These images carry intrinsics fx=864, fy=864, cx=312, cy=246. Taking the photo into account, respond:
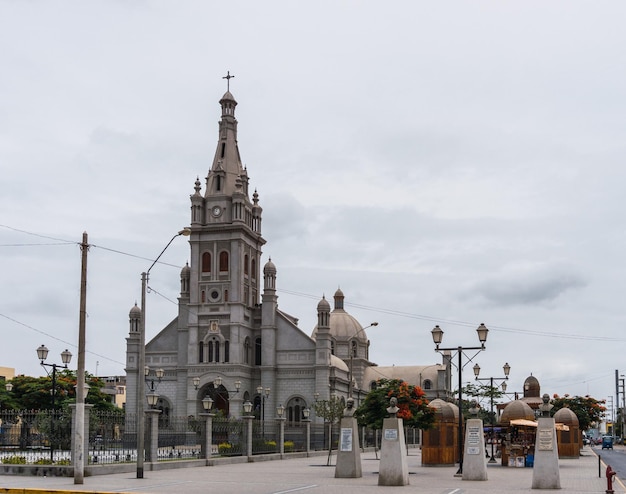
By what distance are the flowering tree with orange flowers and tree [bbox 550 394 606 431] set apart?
3461 cm

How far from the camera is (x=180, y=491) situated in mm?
26000

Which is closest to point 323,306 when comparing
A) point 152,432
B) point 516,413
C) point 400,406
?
point 516,413

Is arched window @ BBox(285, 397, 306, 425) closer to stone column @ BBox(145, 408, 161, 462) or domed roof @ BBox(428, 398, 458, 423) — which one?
domed roof @ BBox(428, 398, 458, 423)

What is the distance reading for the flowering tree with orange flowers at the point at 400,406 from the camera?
3772 centimetres

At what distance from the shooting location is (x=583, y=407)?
73.2 metres

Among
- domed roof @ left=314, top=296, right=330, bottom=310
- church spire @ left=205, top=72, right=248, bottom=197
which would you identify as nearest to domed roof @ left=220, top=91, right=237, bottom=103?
church spire @ left=205, top=72, right=248, bottom=197

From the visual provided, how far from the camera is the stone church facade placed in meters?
90.2

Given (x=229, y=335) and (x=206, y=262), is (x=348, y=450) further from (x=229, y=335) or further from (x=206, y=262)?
(x=206, y=262)

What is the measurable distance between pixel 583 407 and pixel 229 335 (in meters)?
36.4

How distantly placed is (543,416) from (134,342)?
236ft

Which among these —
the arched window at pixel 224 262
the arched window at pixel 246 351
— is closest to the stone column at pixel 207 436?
the arched window at pixel 246 351

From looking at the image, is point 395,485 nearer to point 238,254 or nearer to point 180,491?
point 180,491

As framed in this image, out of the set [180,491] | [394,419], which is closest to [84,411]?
[180,491]

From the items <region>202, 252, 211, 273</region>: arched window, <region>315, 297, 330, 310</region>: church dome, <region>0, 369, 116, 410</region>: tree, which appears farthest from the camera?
<region>315, 297, 330, 310</region>: church dome
